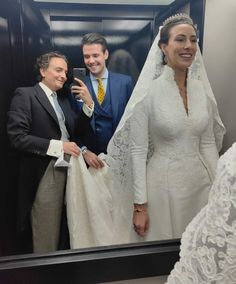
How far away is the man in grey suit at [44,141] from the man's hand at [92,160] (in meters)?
0.03

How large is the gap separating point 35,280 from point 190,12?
2.28 ft

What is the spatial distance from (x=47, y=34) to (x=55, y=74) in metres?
0.09

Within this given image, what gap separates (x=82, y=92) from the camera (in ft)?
2.12

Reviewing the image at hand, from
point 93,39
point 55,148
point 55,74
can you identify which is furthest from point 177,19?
point 55,148

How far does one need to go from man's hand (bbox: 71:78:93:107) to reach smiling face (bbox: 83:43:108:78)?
0.13ft

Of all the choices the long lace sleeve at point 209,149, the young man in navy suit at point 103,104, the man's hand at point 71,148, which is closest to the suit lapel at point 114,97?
the young man in navy suit at point 103,104

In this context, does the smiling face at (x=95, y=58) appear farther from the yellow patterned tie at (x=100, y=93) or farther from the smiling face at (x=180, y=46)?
the smiling face at (x=180, y=46)

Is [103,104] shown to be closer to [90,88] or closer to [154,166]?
[90,88]

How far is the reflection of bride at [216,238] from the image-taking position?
32cm

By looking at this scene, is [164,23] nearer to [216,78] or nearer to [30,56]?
[216,78]

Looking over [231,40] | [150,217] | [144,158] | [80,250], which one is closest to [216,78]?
[231,40]

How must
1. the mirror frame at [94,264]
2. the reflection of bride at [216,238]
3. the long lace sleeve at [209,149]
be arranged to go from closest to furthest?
the reflection of bride at [216,238] < the mirror frame at [94,264] < the long lace sleeve at [209,149]

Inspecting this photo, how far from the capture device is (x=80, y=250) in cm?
62

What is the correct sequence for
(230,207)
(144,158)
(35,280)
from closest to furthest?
(230,207) < (35,280) < (144,158)
